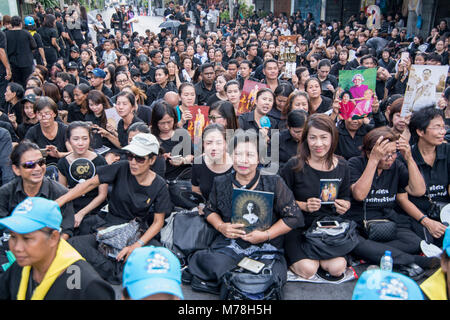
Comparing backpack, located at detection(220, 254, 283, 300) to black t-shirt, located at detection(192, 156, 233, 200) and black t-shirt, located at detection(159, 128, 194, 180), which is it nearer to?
black t-shirt, located at detection(192, 156, 233, 200)

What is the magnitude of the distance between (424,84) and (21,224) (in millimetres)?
4482

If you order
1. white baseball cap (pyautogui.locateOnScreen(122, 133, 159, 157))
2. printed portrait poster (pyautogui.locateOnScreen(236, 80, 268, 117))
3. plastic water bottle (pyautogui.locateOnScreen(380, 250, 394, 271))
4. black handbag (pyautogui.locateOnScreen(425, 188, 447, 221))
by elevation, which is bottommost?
plastic water bottle (pyautogui.locateOnScreen(380, 250, 394, 271))

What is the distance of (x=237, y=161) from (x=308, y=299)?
129cm

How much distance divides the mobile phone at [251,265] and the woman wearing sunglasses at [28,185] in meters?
1.53

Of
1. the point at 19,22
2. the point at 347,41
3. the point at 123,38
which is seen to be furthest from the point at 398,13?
the point at 19,22

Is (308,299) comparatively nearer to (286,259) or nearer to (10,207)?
(286,259)

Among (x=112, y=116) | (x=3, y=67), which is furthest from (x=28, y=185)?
(x=3, y=67)

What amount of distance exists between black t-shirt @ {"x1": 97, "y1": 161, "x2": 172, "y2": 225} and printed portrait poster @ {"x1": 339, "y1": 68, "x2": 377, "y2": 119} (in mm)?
2627

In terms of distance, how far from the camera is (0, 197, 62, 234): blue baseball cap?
217cm

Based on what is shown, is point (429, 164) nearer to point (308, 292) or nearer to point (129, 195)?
point (308, 292)

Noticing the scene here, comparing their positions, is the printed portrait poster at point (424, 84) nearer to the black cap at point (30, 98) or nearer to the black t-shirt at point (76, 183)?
the black t-shirt at point (76, 183)

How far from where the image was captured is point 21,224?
2180 mm

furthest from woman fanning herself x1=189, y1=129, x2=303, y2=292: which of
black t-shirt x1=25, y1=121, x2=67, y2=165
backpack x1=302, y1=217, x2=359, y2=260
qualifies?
black t-shirt x1=25, y1=121, x2=67, y2=165

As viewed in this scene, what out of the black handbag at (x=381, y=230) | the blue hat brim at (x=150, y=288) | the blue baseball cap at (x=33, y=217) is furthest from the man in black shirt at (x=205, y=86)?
the blue hat brim at (x=150, y=288)
